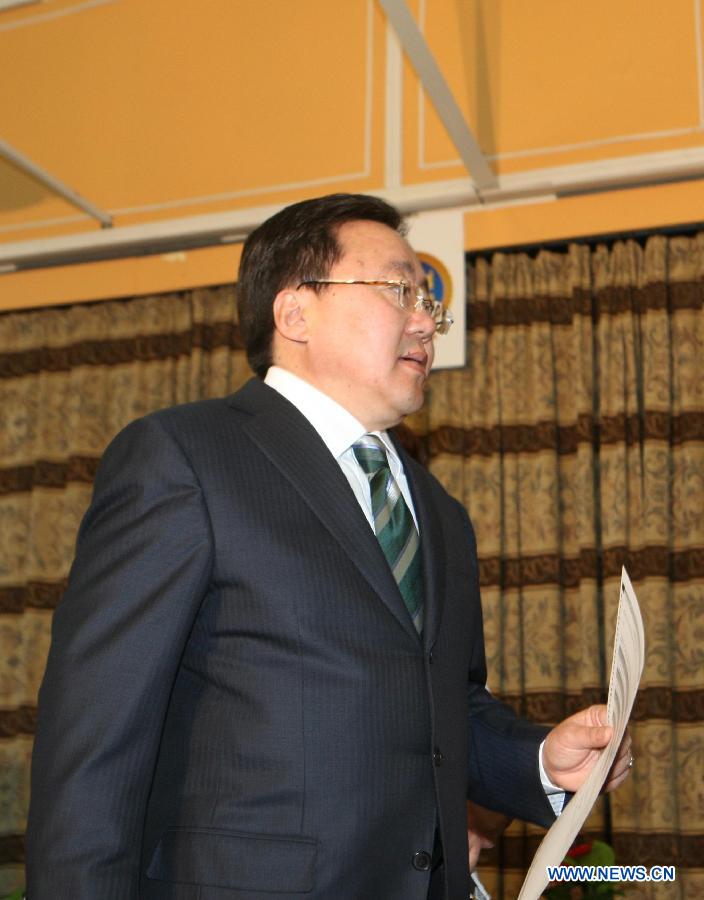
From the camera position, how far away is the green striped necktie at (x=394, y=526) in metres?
1.72

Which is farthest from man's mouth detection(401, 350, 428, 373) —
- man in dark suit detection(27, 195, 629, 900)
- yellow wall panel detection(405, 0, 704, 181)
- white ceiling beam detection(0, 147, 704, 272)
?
yellow wall panel detection(405, 0, 704, 181)

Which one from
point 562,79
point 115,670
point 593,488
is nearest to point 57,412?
point 593,488

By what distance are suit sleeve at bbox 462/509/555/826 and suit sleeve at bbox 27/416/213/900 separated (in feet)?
2.12

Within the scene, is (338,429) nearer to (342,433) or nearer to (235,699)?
(342,433)

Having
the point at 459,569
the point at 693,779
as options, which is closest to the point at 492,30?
the point at 693,779

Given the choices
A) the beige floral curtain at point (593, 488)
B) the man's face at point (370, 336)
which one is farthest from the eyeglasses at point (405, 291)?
the beige floral curtain at point (593, 488)

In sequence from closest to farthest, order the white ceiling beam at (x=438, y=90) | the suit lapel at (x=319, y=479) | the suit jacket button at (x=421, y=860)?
the suit jacket button at (x=421, y=860), the suit lapel at (x=319, y=479), the white ceiling beam at (x=438, y=90)

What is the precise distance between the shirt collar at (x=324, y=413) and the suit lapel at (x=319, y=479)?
0.22 ft

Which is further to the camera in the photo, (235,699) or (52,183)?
(52,183)

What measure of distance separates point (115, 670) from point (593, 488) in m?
3.41

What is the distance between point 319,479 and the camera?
66.2 inches

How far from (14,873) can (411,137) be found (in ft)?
13.1

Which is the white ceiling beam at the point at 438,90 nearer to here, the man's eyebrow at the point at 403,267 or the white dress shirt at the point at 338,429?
the man's eyebrow at the point at 403,267

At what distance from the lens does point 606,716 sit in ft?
5.33
